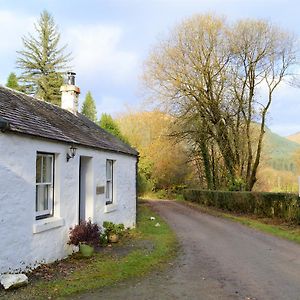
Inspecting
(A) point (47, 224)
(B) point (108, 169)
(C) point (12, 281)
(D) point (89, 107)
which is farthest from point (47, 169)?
(D) point (89, 107)

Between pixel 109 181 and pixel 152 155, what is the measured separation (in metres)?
34.5

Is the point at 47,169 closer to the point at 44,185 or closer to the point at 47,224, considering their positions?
the point at 44,185

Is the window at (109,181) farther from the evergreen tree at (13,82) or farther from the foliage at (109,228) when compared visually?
the evergreen tree at (13,82)

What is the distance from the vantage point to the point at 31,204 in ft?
28.6

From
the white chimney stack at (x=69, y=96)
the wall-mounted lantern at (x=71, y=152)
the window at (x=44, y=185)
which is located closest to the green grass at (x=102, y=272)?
the window at (x=44, y=185)

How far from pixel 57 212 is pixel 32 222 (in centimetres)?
126

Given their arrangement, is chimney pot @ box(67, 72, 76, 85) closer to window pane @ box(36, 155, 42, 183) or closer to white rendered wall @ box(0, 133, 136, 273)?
white rendered wall @ box(0, 133, 136, 273)

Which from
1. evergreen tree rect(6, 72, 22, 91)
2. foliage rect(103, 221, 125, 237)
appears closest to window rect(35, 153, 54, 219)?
foliage rect(103, 221, 125, 237)

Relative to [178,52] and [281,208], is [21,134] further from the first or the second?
[178,52]

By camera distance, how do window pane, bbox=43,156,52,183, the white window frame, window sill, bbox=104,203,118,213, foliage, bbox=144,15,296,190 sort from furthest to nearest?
foliage, bbox=144,15,296,190
the white window frame
window sill, bbox=104,203,118,213
window pane, bbox=43,156,52,183

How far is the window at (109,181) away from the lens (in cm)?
1432

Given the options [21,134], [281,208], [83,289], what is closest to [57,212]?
[21,134]

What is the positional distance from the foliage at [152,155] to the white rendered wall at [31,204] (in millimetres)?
32636

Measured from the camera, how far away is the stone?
6.93 m
